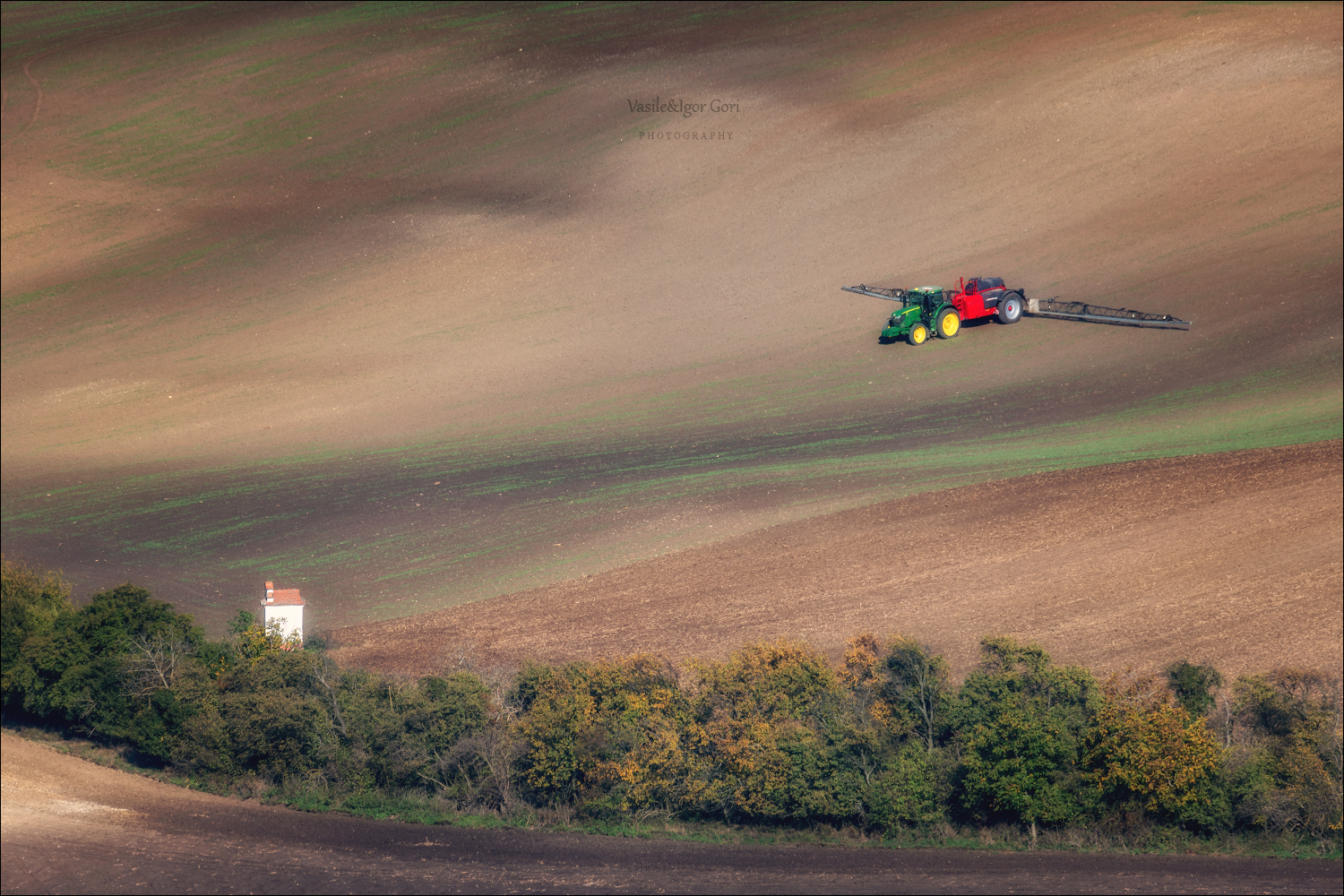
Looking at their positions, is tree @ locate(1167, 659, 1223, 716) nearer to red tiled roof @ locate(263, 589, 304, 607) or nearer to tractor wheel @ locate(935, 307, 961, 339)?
tractor wheel @ locate(935, 307, 961, 339)

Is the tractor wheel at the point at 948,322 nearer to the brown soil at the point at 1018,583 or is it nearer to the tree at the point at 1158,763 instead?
the brown soil at the point at 1018,583

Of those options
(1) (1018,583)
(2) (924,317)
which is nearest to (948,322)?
(2) (924,317)

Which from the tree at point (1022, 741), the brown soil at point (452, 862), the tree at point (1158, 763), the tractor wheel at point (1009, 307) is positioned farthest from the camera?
the tractor wheel at point (1009, 307)

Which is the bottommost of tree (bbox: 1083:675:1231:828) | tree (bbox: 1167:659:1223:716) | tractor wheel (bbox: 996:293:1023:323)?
Result: tree (bbox: 1083:675:1231:828)

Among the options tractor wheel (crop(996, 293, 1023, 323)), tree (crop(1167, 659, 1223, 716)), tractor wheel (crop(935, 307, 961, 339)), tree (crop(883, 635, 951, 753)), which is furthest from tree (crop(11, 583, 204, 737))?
tree (crop(1167, 659, 1223, 716))

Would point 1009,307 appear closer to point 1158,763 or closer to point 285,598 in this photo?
point 1158,763

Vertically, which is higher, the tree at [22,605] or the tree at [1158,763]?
the tree at [22,605]

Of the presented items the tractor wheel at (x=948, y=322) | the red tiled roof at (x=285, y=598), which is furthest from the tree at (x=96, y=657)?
the tractor wheel at (x=948, y=322)
